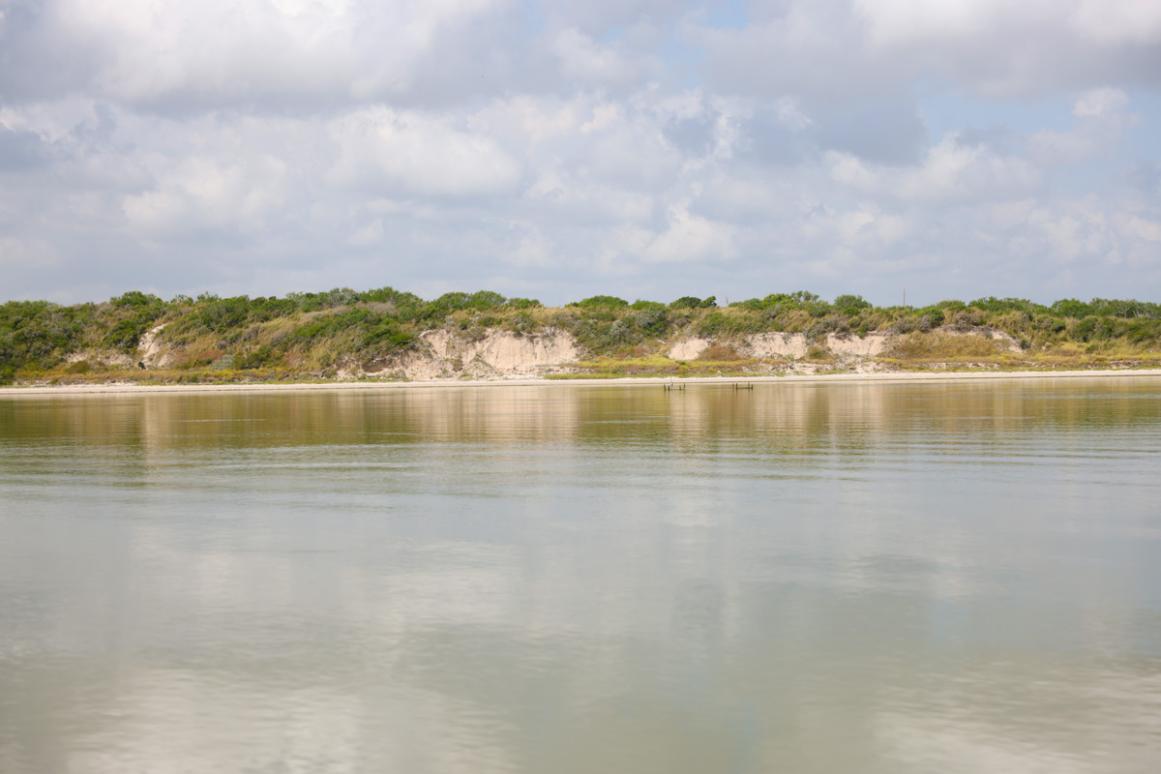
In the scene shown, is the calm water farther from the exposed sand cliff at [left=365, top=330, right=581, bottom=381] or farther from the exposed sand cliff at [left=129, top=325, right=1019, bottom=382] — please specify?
the exposed sand cliff at [left=365, top=330, right=581, bottom=381]

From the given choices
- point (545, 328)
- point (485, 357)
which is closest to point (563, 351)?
point (545, 328)

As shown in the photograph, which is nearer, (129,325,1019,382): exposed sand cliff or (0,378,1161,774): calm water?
(0,378,1161,774): calm water

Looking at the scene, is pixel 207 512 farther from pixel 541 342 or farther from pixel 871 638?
pixel 541 342

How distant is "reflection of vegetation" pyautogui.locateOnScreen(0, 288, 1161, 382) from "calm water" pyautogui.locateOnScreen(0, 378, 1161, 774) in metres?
67.4

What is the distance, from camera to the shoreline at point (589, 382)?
248 ft

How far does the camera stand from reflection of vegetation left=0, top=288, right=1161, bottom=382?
91.4 meters

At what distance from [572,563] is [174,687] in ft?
17.4

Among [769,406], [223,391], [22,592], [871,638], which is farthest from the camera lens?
[223,391]

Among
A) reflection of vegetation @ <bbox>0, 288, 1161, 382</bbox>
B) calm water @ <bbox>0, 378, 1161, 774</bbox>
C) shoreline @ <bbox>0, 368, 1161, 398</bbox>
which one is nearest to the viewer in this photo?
calm water @ <bbox>0, 378, 1161, 774</bbox>

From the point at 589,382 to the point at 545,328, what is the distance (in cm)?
2008

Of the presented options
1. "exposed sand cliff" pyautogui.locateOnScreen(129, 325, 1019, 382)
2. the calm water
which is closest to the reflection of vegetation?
"exposed sand cliff" pyautogui.locateOnScreen(129, 325, 1019, 382)

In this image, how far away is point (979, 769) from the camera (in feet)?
22.5

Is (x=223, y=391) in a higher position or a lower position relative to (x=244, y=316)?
lower

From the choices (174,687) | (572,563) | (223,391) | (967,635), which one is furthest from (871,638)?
(223,391)
